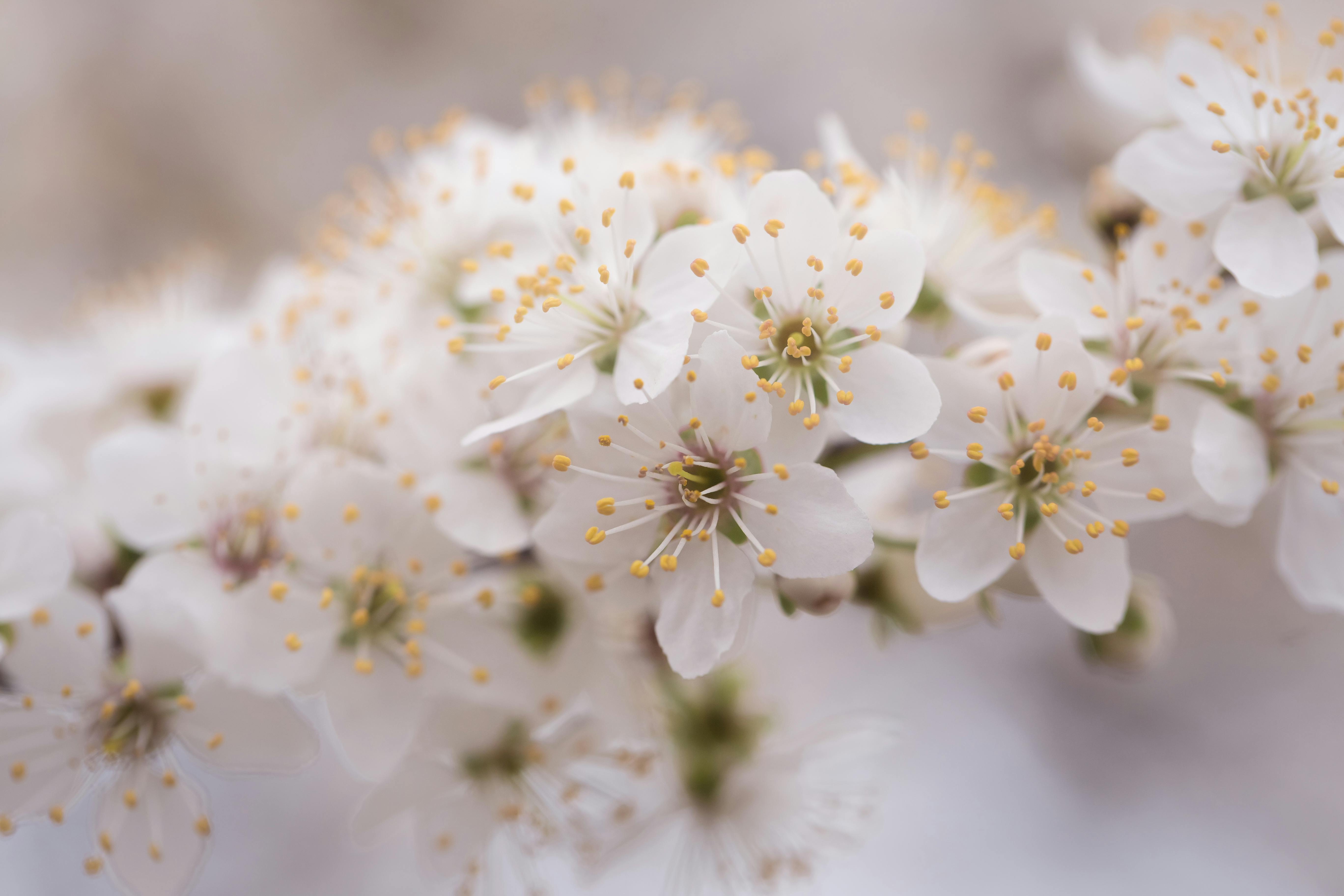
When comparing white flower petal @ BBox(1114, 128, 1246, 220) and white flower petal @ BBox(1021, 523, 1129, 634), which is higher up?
white flower petal @ BBox(1114, 128, 1246, 220)

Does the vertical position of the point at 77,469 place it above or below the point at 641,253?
below

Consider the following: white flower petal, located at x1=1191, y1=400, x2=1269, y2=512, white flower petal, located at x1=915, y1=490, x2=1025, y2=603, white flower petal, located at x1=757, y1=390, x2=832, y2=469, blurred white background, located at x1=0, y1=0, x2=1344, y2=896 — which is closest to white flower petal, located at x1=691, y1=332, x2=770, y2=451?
A: white flower petal, located at x1=757, y1=390, x2=832, y2=469

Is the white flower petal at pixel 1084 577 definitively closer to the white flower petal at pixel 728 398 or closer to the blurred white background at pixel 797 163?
the white flower petal at pixel 728 398

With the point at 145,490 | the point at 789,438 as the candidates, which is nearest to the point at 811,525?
the point at 789,438

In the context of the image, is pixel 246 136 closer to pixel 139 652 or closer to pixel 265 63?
pixel 265 63

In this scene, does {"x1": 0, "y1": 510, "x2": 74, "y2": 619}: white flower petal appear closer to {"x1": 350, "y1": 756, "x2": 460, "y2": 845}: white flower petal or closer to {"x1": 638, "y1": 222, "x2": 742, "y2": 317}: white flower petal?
{"x1": 350, "y1": 756, "x2": 460, "y2": 845}: white flower petal

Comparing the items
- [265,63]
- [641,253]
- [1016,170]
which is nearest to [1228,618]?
[1016,170]
